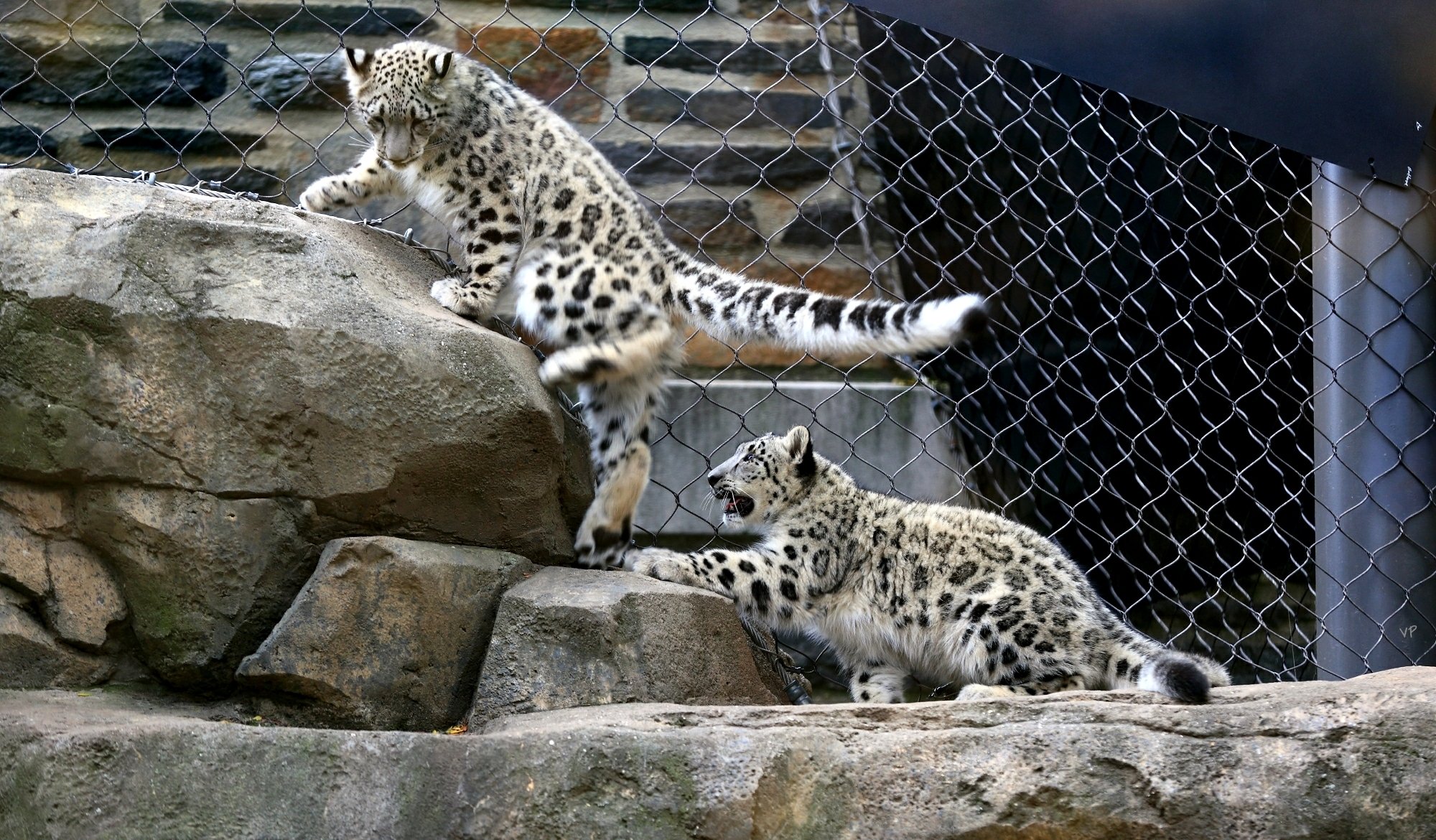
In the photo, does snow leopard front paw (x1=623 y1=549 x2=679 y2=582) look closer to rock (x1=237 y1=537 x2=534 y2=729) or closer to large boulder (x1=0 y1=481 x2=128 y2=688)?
rock (x1=237 y1=537 x2=534 y2=729)

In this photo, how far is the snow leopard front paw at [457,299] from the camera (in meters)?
2.52

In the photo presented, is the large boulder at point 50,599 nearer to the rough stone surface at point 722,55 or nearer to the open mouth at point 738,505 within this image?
the open mouth at point 738,505

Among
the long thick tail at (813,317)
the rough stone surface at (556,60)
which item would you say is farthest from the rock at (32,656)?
the rough stone surface at (556,60)

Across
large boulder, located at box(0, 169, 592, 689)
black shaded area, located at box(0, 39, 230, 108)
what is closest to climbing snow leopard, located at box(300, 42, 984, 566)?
large boulder, located at box(0, 169, 592, 689)

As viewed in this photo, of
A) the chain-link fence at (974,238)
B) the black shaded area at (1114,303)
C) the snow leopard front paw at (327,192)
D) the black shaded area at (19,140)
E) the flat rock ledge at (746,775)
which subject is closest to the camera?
the flat rock ledge at (746,775)

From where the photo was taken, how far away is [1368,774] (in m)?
1.84

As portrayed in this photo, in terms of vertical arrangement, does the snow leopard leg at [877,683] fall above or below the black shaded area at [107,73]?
below

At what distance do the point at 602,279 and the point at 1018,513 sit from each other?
6.25 ft

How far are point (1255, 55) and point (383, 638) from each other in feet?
7.01

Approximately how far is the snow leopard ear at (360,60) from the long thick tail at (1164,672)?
179cm

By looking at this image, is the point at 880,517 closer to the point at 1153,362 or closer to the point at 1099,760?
the point at 1099,760

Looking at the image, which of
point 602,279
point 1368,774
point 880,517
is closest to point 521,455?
point 602,279

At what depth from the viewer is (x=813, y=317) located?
2.55m

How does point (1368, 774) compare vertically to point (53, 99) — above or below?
below
